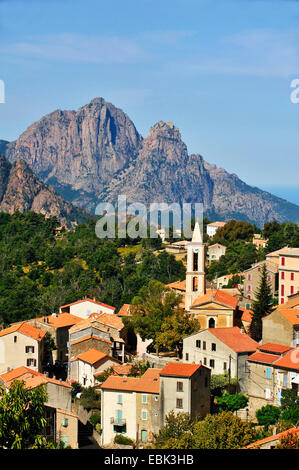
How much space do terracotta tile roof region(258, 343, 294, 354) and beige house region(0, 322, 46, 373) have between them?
44.5 ft

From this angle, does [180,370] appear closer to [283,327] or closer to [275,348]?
[275,348]

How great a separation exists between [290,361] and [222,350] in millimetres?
3624

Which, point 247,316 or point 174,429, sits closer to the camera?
point 174,429

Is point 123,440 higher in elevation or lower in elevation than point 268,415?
lower

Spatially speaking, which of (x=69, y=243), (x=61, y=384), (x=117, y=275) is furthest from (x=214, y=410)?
A: (x=69, y=243)

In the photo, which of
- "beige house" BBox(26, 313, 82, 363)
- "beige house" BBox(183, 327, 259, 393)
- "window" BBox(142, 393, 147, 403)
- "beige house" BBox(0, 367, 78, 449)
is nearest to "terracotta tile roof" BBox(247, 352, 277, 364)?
"beige house" BBox(183, 327, 259, 393)

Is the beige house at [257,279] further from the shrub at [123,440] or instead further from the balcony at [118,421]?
the shrub at [123,440]

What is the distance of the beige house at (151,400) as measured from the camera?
26094 mm

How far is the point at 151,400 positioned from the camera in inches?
1058

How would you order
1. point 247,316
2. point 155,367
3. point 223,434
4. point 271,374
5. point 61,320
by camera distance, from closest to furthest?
point 223,434, point 271,374, point 155,367, point 247,316, point 61,320

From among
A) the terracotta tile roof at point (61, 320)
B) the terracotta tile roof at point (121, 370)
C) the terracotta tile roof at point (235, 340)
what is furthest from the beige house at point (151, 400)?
the terracotta tile roof at point (61, 320)

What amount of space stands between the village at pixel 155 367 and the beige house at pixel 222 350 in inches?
1.7

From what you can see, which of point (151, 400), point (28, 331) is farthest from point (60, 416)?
point (28, 331)

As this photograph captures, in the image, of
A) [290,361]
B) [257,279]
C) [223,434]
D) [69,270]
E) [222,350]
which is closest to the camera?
[223,434]
